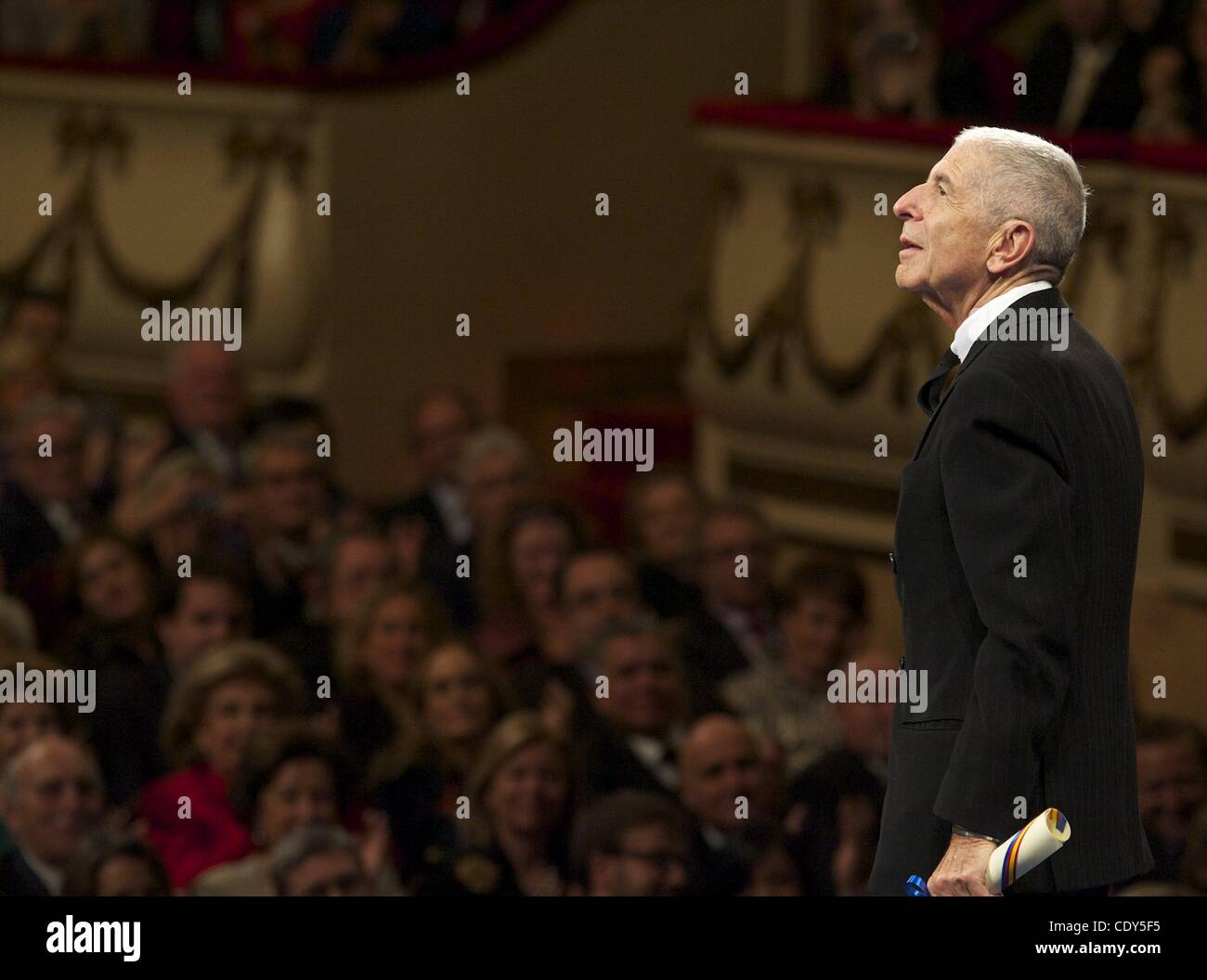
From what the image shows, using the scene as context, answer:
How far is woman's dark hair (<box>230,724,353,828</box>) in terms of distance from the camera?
5031mm

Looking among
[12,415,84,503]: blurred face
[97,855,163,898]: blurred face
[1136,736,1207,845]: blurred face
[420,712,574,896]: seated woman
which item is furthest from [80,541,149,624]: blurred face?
[1136,736,1207,845]: blurred face

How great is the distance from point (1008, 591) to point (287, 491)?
4506 mm

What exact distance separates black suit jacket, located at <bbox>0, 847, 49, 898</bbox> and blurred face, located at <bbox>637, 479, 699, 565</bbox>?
2116 mm

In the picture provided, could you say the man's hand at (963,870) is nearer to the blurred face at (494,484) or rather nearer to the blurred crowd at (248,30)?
the blurred face at (494,484)

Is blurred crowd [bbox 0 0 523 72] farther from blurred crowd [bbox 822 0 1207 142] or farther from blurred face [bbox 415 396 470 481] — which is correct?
blurred crowd [bbox 822 0 1207 142]

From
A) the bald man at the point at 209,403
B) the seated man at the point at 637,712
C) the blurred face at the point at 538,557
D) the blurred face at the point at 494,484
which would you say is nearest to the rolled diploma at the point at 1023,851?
the seated man at the point at 637,712

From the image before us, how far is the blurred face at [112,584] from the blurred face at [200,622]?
86mm

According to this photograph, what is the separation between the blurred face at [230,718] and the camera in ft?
17.2

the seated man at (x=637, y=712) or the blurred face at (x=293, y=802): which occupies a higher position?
the seated man at (x=637, y=712)

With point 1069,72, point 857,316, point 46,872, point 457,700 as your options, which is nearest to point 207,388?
point 857,316

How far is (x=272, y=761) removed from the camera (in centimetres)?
504
